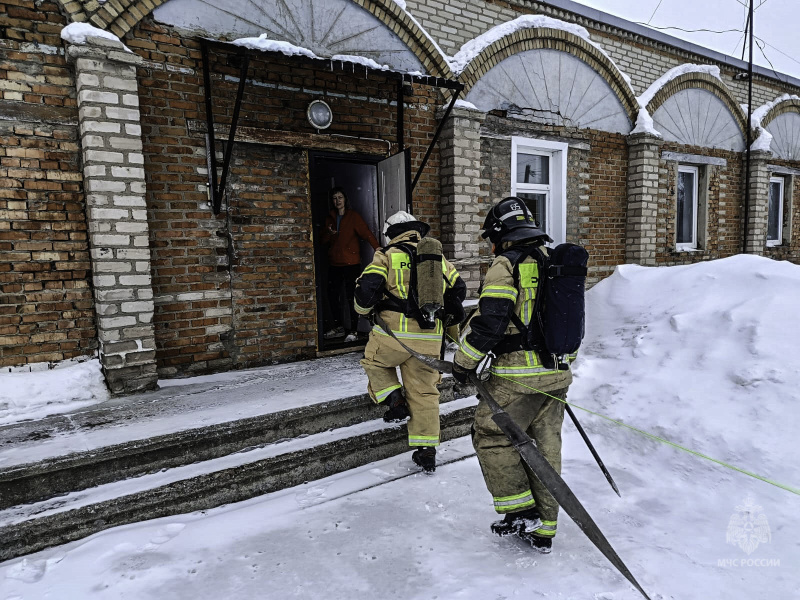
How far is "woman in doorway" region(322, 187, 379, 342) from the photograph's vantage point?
591 cm

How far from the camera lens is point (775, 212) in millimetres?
11305


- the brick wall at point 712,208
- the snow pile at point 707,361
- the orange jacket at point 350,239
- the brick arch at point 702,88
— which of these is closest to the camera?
the snow pile at point 707,361

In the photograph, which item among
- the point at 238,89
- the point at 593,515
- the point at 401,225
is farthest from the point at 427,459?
the point at 238,89

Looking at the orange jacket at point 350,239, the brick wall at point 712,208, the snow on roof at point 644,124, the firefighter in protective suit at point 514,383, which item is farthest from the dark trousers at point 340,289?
the brick wall at point 712,208

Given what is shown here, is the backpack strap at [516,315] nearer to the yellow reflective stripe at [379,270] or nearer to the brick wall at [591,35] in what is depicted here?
the yellow reflective stripe at [379,270]

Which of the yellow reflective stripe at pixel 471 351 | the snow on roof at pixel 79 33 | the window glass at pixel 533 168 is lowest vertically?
the yellow reflective stripe at pixel 471 351

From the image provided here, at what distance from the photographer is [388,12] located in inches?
215

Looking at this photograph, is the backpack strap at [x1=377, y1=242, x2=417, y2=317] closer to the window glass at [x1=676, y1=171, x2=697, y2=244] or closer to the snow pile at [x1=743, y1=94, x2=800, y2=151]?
the window glass at [x1=676, y1=171, x2=697, y2=244]

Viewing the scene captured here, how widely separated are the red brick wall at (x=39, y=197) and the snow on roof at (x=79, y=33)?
0.23m

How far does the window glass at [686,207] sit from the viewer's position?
9.16 meters

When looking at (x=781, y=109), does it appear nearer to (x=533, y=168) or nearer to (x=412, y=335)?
(x=533, y=168)

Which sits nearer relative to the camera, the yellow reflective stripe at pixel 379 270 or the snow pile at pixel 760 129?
the yellow reflective stripe at pixel 379 270

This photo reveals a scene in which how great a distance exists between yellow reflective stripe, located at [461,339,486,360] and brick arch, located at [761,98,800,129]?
11180 millimetres

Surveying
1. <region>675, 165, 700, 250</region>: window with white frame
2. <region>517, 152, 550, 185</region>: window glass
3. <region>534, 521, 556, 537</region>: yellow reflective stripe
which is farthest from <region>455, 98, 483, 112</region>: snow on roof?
<region>675, 165, 700, 250</region>: window with white frame
